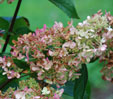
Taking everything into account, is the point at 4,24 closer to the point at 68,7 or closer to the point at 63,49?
the point at 68,7

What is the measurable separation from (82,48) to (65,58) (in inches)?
1.6

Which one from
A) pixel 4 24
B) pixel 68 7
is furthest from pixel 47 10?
pixel 68 7

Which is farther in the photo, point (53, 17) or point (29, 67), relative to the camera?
point (53, 17)

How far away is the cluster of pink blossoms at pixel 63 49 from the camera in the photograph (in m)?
0.61

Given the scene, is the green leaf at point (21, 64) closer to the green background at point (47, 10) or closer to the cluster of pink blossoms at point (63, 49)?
the cluster of pink blossoms at point (63, 49)

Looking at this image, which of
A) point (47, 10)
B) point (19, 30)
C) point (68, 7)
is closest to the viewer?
point (68, 7)

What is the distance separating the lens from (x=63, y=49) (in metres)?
0.62

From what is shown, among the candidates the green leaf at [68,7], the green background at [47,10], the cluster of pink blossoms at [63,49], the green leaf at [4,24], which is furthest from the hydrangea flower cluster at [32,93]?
the green background at [47,10]

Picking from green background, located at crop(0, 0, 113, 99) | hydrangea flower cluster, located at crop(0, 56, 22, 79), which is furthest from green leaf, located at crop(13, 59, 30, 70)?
green background, located at crop(0, 0, 113, 99)

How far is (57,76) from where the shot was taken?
62 centimetres

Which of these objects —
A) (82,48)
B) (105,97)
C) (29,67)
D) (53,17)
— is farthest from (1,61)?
(53,17)

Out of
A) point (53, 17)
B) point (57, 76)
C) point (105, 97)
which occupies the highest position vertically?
point (53, 17)

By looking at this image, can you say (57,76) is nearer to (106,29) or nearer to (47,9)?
(106,29)

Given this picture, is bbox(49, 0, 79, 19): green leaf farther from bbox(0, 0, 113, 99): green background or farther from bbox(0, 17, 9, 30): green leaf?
bbox(0, 0, 113, 99): green background
